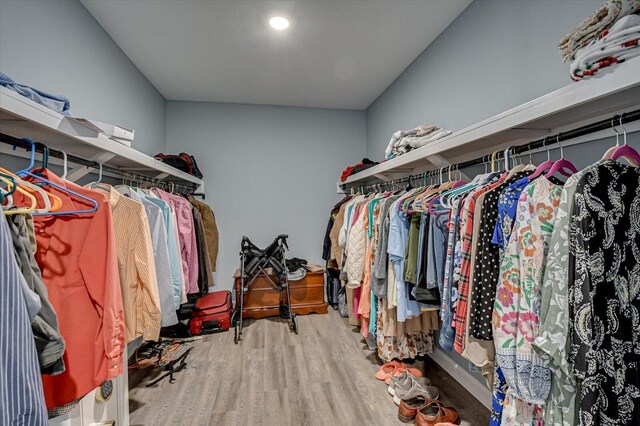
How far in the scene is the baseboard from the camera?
1930 millimetres

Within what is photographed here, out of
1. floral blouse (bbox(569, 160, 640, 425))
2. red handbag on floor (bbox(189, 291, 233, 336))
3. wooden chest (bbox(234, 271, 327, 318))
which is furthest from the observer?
wooden chest (bbox(234, 271, 327, 318))

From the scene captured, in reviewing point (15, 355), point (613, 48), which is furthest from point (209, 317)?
point (613, 48)

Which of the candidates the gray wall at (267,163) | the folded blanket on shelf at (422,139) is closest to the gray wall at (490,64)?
the folded blanket on shelf at (422,139)

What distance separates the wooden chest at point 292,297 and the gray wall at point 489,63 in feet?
6.73

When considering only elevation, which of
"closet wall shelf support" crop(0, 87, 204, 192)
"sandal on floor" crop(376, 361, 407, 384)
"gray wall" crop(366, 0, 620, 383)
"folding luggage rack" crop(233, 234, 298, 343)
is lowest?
"sandal on floor" crop(376, 361, 407, 384)

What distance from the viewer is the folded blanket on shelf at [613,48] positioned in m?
0.82

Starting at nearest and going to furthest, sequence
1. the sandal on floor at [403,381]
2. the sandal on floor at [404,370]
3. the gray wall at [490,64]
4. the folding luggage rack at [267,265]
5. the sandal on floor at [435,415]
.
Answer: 1. the gray wall at [490,64]
2. the sandal on floor at [435,415]
3. the sandal on floor at [403,381]
4. the sandal on floor at [404,370]
5. the folding luggage rack at [267,265]

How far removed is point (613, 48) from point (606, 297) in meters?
0.66

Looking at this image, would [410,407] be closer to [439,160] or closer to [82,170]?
[439,160]

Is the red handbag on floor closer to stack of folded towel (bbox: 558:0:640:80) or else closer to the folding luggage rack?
the folding luggage rack

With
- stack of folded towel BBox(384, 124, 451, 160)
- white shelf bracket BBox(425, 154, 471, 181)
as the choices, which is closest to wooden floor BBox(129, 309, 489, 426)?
white shelf bracket BBox(425, 154, 471, 181)

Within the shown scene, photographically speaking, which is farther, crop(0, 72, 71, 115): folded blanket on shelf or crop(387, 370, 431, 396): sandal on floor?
crop(387, 370, 431, 396): sandal on floor

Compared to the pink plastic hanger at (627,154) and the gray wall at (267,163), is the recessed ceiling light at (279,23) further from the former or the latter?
the pink plastic hanger at (627,154)

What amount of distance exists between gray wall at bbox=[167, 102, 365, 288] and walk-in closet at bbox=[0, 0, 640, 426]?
3 centimetres
